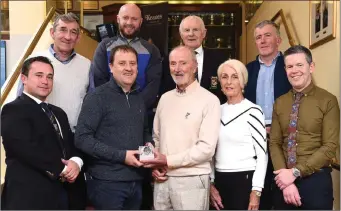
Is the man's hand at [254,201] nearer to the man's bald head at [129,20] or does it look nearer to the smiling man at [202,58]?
the smiling man at [202,58]

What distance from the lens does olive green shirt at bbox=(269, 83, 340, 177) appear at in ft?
8.02

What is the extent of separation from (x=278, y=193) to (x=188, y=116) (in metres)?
0.74

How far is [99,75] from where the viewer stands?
3.15 metres

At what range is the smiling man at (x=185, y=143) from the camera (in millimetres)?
2547

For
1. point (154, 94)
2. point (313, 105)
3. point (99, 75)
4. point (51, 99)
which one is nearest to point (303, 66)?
point (313, 105)

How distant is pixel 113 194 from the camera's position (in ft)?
8.20

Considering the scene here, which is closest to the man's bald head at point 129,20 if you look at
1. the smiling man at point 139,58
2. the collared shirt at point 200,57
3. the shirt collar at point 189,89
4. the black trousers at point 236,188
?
the smiling man at point 139,58

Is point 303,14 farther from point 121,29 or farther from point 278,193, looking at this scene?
point 278,193

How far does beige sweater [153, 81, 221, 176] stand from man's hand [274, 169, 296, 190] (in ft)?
1.39

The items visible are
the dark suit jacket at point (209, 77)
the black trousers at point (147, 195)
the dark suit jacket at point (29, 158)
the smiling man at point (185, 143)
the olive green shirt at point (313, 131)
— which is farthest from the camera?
the dark suit jacket at point (209, 77)

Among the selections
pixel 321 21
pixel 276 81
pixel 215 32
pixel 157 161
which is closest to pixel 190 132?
pixel 157 161

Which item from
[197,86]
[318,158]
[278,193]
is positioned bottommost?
[278,193]

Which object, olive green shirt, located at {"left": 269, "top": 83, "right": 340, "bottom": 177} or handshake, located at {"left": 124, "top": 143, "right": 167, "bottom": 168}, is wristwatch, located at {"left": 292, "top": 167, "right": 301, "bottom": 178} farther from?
handshake, located at {"left": 124, "top": 143, "right": 167, "bottom": 168}

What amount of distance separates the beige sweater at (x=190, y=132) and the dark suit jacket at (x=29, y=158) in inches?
26.3
